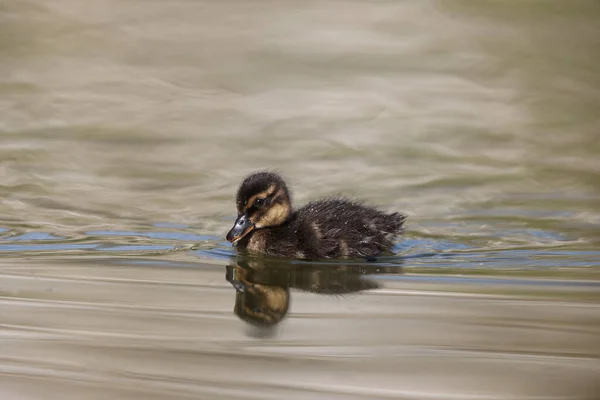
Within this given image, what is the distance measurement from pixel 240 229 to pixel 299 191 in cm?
219

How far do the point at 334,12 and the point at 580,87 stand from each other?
3.48m

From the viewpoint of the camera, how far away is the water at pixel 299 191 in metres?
4.02

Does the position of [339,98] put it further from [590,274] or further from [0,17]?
[590,274]

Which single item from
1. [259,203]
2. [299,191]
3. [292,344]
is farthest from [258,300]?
[299,191]

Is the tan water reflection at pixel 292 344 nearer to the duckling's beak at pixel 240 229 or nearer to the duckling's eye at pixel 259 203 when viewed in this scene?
the duckling's beak at pixel 240 229

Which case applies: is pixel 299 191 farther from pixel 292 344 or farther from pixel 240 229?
pixel 292 344

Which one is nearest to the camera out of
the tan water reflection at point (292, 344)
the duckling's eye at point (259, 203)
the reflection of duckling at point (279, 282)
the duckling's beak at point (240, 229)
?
the tan water reflection at point (292, 344)

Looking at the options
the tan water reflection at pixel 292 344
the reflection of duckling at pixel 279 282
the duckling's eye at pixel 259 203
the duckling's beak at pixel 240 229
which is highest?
the duckling's eye at pixel 259 203

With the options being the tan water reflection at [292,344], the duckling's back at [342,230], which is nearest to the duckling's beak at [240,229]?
the duckling's back at [342,230]

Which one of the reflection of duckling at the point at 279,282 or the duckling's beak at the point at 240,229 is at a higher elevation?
the duckling's beak at the point at 240,229

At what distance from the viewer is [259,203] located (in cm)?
616

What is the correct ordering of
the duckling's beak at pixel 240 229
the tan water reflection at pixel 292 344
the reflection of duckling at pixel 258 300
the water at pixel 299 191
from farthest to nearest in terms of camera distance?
1. the duckling's beak at pixel 240 229
2. the reflection of duckling at pixel 258 300
3. the water at pixel 299 191
4. the tan water reflection at pixel 292 344

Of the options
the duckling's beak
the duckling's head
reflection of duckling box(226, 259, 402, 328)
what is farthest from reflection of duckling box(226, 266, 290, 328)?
the duckling's head

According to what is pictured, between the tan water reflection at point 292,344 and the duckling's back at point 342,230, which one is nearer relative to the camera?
the tan water reflection at point 292,344
